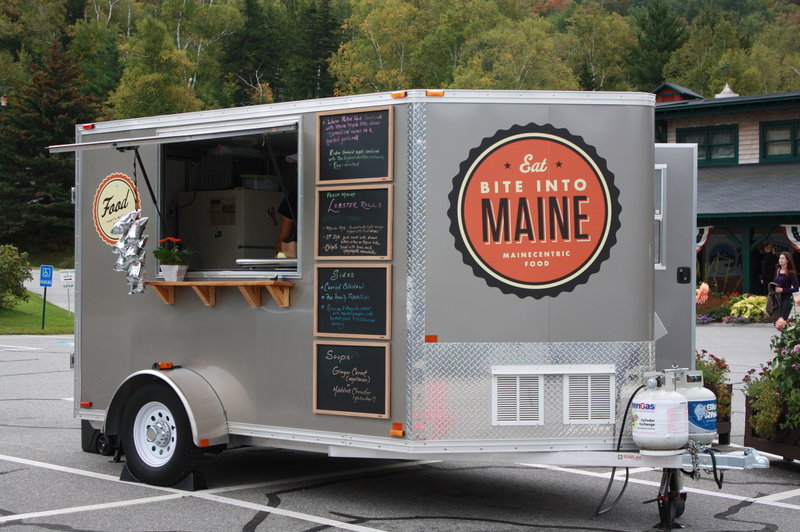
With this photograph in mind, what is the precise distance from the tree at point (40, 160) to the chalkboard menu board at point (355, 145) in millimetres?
50647

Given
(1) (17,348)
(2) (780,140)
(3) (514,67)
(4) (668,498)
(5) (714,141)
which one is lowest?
(1) (17,348)

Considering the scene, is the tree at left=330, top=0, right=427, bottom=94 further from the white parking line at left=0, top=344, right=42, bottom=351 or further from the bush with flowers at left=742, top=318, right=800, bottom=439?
the bush with flowers at left=742, top=318, right=800, bottom=439

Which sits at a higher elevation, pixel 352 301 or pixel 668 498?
pixel 352 301

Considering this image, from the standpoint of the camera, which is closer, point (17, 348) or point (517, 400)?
point (517, 400)

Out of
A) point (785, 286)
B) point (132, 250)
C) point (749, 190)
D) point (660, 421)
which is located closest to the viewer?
point (660, 421)

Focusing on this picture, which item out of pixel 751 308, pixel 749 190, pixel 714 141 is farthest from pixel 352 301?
pixel 714 141

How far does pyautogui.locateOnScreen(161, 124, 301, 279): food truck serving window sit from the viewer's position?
8.06 m

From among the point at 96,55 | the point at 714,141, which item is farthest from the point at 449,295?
the point at 96,55

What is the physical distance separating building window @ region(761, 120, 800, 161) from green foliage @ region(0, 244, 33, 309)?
23.4 m

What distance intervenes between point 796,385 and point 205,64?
67.4 meters

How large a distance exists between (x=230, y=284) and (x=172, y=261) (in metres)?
0.83

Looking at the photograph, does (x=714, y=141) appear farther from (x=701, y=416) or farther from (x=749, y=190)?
(x=701, y=416)

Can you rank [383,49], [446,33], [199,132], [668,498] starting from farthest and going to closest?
1. [383,49]
2. [446,33]
3. [199,132]
4. [668,498]

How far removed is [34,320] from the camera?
27359 millimetres
